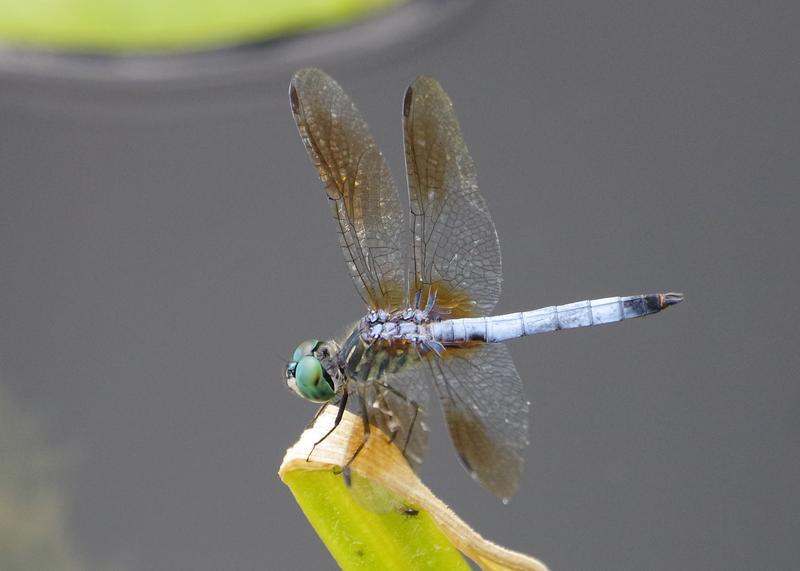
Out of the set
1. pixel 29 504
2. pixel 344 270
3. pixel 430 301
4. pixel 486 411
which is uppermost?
A: pixel 344 270

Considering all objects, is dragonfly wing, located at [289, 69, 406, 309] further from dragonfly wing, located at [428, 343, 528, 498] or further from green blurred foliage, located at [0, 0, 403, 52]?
green blurred foliage, located at [0, 0, 403, 52]

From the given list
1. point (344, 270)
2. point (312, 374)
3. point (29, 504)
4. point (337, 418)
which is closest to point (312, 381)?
point (312, 374)

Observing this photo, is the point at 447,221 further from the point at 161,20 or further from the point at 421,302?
the point at 161,20

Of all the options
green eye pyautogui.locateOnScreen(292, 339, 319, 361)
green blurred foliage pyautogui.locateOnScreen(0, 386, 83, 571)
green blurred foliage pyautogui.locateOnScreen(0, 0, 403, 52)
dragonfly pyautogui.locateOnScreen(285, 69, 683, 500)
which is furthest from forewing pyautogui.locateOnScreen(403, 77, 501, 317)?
green blurred foliage pyautogui.locateOnScreen(0, 386, 83, 571)

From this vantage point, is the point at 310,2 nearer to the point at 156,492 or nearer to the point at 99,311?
the point at 99,311

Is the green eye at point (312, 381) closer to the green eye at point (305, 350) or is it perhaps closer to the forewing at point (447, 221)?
the green eye at point (305, 350)

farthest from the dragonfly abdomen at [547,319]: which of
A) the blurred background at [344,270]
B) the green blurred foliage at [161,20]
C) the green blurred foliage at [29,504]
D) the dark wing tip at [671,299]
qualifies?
the green blurred foliage at [29,504]

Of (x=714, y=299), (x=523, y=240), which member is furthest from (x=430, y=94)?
(x=714, y=299)
